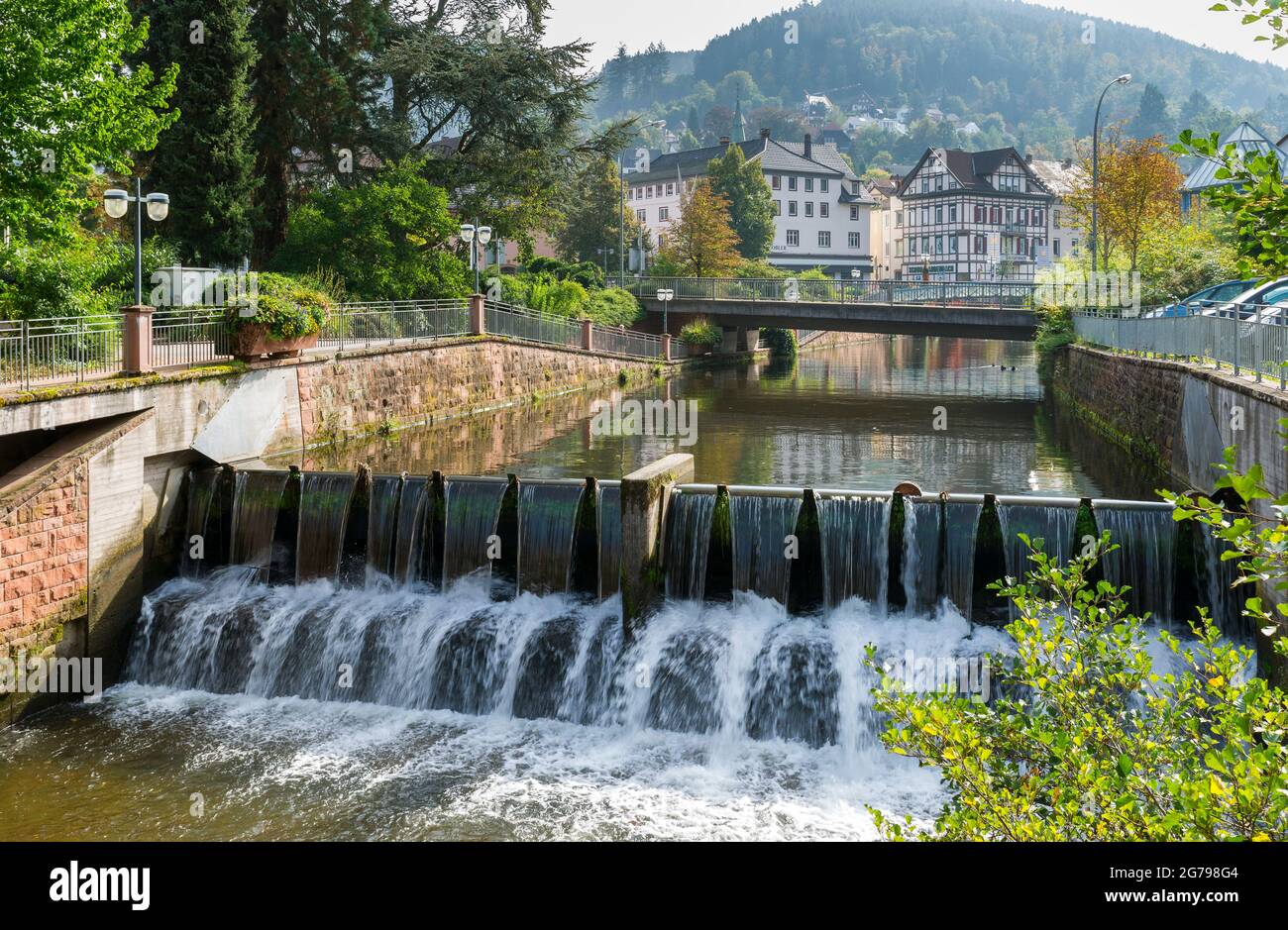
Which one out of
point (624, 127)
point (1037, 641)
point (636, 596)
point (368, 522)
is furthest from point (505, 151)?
point (1037, 641)

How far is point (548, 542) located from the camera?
1723 centimetres

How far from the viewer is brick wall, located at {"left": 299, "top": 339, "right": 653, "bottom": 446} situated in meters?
28.2

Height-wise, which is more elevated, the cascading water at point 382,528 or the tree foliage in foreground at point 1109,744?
the tree foliage in foreground at point 1109,744

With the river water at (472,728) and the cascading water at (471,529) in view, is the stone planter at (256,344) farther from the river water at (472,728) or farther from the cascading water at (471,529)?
the cascading water at (471,529)

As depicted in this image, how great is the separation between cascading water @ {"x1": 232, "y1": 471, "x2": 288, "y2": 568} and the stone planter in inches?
190

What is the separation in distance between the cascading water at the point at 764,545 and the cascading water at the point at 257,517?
7.41 m

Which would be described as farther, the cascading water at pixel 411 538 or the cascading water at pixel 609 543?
the cascading water at pixel 411 538

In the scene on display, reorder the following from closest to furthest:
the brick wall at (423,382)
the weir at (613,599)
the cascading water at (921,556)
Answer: the weir at (613,599)
the cascading water at (921,556)
the brick wall at (423,382)

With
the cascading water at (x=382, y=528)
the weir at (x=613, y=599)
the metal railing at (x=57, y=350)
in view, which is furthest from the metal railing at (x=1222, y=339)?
the metal railing at (x=57, y=350)

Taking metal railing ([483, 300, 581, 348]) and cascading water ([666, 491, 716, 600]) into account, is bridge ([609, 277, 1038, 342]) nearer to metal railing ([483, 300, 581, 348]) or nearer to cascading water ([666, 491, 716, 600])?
metal railing ([483, 300, 581, 348])

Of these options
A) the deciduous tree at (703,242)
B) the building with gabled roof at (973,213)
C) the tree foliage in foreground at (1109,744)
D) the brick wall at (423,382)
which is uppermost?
the building with gabled roof at (973,213)

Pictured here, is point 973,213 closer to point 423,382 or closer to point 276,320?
point 423,382

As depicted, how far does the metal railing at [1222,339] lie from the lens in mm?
17250

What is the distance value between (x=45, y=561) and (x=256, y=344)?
8264mm
